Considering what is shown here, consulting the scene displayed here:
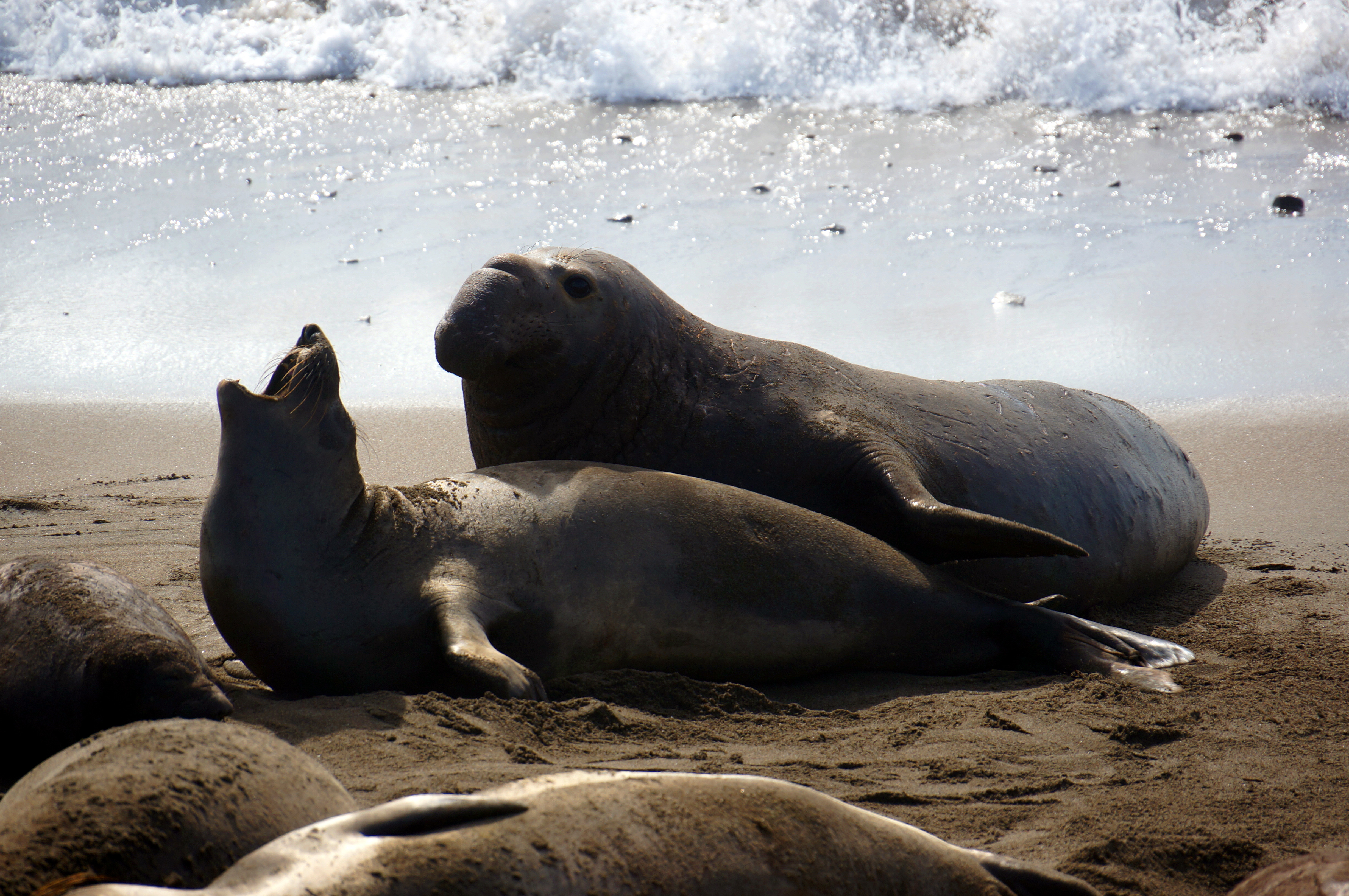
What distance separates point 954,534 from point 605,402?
1363 millimetres

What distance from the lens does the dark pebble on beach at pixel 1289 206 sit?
32.8 ft

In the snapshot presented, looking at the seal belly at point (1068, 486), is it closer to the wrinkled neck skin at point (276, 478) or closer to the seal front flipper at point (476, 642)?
the seal front flipper at point (476, 642)

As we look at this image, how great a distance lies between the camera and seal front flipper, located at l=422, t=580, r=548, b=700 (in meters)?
2.97

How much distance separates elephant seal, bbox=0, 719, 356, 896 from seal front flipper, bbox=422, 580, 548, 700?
0.97m

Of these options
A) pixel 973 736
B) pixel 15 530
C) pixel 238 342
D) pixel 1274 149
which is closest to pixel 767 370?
pixel 973 736

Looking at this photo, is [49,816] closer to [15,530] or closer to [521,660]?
[521,660]

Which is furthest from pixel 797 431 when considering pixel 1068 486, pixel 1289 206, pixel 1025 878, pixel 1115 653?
pixel 1289 206

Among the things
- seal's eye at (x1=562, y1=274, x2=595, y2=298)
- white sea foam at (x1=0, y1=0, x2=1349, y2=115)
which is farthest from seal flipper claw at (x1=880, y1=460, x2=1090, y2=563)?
white sea foam at (x1=0, y1=0, x2=1349, y2=115)

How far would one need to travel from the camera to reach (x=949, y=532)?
3947mm

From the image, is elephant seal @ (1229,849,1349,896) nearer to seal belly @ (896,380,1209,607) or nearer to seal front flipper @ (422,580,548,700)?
seal front flipper @ (422,580,548,700)

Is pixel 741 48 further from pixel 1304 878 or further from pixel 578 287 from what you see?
pixel 1304 878

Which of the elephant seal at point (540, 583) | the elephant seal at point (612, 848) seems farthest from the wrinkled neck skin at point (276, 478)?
the elephant seal at point (612, 848)

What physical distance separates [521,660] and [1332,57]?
1311 centimetres

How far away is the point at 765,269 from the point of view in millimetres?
9406
